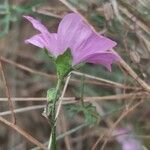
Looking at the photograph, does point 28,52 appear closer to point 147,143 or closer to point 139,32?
point 147,143

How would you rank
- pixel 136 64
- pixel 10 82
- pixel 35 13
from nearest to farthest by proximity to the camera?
pixel 136 64 → pixel 35 13 → pixel 10 82

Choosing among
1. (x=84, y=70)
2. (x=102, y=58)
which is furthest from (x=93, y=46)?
(x=84, y=70)

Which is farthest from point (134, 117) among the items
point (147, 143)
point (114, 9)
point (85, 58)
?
point (85, 58)

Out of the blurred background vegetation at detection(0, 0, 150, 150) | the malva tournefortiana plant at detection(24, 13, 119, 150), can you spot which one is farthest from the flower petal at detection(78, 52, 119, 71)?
the blurred background vegetation at detection(0, 0, 150, 150)

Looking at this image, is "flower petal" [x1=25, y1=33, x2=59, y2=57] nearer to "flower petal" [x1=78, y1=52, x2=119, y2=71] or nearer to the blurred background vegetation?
"flower petal" [x1=78, y1=52, x2=119, y2=71]

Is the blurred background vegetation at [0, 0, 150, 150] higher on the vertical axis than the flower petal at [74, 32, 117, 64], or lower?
lower

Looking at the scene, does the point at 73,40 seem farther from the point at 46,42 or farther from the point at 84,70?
the point at 84,70

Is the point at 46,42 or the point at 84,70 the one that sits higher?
the point at 46,42
